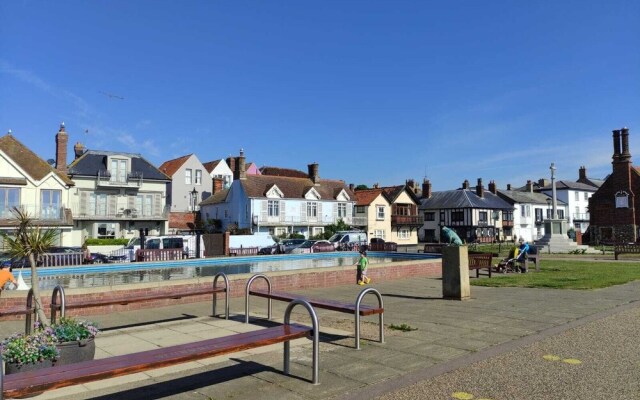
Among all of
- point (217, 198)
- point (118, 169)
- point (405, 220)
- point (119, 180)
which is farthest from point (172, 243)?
point (405, 220)

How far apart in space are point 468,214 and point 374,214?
15.7m

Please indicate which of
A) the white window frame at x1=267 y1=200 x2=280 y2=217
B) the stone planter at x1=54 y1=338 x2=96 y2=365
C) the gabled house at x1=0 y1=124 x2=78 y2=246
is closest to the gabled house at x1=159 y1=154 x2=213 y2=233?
the white window frame at x1=267 y1=200 x2=280 y2=217

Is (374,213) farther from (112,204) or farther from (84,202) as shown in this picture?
(84,202)

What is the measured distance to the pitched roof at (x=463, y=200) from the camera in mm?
70188

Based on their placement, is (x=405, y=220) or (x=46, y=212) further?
(x=405, y=220)

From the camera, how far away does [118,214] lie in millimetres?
47062

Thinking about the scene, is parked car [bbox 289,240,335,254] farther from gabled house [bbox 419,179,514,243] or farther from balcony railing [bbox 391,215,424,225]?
gabled house [bbox 419,179,514,243]

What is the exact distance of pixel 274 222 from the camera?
53.4 metres

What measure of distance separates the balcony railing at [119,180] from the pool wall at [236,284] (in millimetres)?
36532

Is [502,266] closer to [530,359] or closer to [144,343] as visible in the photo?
[530,359]

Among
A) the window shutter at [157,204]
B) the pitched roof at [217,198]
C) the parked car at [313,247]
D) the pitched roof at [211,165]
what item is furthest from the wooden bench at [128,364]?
the pitched roof at [211,165]

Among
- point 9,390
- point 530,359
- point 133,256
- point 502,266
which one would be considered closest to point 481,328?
point 530,359

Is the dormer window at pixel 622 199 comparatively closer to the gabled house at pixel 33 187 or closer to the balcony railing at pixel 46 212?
the gabled house at pixel 33 187

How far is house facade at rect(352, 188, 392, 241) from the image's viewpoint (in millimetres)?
62438
